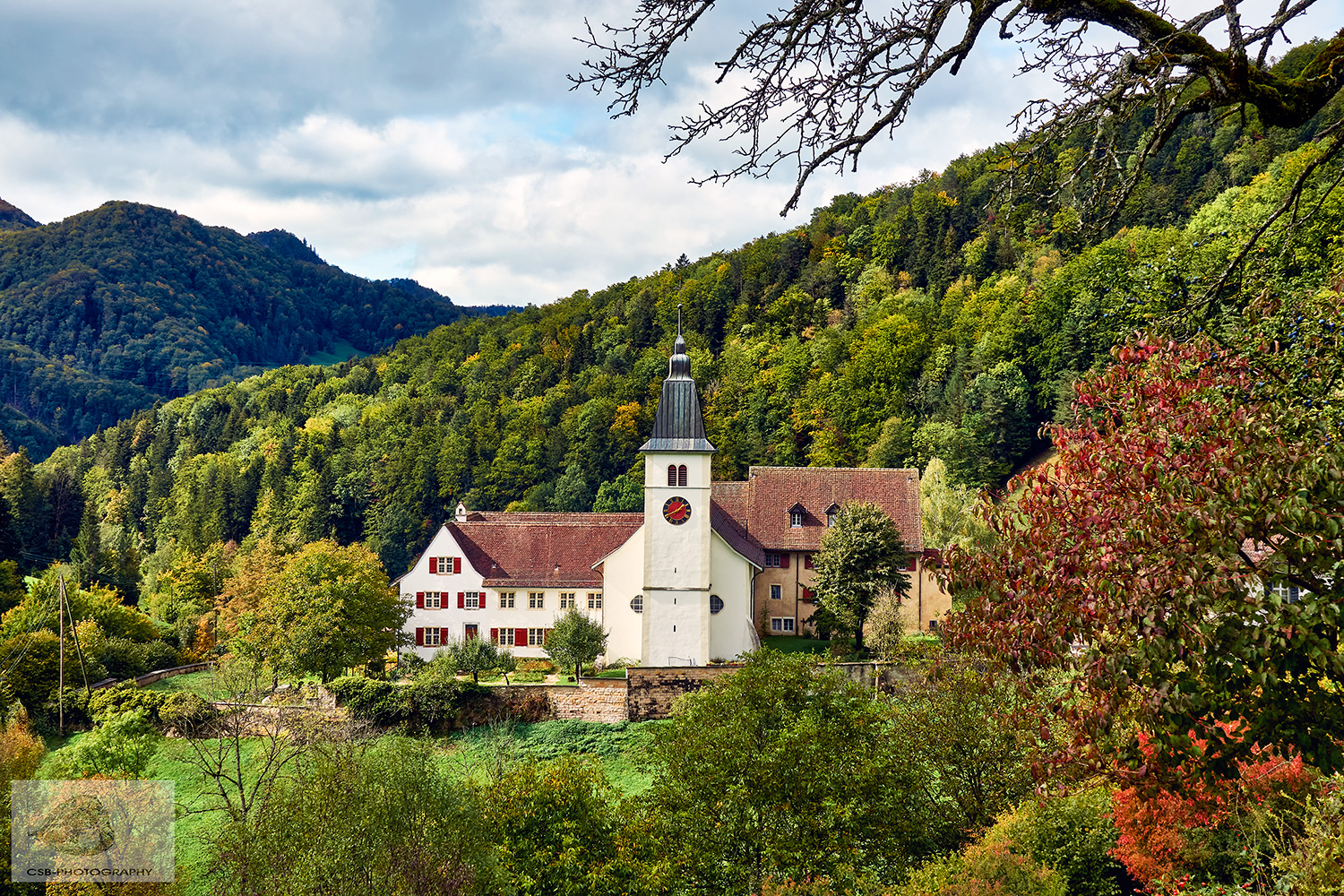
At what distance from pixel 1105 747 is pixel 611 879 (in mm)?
16126

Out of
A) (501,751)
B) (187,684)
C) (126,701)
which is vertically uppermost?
(126,701)

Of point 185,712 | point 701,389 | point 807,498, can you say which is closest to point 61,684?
point 185,712

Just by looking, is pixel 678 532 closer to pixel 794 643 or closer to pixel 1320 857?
pixel 794 643

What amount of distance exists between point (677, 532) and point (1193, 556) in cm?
3990

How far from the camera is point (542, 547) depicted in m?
52.0

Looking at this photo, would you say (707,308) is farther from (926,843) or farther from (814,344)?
(926,843)

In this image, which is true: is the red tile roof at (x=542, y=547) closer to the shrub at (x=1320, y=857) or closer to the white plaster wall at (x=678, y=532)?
the white plaster wall at (x=678, y=532)

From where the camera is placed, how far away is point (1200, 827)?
64.5 ft

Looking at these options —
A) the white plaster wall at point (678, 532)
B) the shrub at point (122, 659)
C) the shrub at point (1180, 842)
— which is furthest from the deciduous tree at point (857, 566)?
the shrub at point (122, 659)

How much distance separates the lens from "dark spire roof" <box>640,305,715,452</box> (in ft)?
153

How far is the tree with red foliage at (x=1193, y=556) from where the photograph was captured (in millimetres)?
6324

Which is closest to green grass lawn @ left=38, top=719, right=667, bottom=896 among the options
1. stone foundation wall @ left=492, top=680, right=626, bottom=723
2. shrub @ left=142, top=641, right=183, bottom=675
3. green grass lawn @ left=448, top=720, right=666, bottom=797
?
green grass lawn @ left=448, top=720, right=666, bottom=797

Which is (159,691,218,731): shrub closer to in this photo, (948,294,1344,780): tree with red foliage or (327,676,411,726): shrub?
(327,676,411,726): shrub

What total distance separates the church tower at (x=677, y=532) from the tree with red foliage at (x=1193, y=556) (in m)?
36.7
